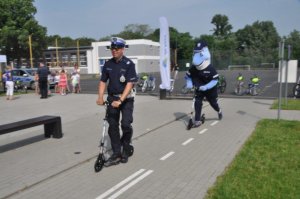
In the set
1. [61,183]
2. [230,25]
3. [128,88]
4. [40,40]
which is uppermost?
[230,25]

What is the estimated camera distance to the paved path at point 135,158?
4977 mm

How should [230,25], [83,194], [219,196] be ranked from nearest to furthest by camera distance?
1. [219,196]
2. [83,194]
3. [230,25]

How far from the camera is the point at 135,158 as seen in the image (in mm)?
6477

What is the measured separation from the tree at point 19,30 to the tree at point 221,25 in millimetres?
82334

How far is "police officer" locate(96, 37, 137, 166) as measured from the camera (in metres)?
5.73

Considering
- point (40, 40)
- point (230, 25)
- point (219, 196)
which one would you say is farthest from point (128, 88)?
point (230, 25)

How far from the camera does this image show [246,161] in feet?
19.7

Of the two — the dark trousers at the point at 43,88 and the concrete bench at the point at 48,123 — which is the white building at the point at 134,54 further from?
the concrete bench at the point at 48,123

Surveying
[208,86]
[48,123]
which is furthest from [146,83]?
[48,123]

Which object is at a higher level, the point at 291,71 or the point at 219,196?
the point at 291,71

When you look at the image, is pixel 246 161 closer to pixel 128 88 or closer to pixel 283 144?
pixel 283 144

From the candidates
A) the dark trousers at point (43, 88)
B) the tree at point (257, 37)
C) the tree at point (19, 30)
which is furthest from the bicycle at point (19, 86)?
the tree at point (257, 37)

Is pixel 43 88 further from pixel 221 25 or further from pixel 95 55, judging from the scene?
pixel 221 25

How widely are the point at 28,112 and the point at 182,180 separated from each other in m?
9.39
